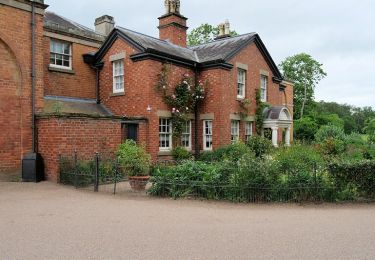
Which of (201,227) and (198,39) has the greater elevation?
(198,39)

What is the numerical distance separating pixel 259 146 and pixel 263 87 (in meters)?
5.31

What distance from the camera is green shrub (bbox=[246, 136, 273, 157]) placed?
18.4 meters

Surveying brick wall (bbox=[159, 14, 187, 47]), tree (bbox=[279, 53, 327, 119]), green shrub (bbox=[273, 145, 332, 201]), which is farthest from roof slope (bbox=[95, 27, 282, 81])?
tree (bbox=[279, 53, 327, 119])

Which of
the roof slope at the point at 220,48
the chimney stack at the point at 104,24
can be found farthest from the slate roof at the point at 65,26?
the roof slope at the point at 220,48

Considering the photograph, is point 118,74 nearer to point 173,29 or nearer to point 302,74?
point 173,29

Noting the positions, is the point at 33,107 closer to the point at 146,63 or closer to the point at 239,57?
the point at 146,63

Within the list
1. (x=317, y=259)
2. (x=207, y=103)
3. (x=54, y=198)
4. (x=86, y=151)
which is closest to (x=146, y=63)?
(x=207, y=103)

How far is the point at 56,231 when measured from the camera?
6574mm

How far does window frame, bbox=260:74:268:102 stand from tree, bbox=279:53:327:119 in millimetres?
29774

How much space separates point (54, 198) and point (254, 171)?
5.66 metres

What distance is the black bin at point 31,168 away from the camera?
1284 cm

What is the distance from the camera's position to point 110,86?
1852 cm

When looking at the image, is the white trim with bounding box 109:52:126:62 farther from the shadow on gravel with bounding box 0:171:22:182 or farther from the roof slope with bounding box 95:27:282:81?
the shadow on gravel with bounding box 0:171:22:182

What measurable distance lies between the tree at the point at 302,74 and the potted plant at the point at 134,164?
4067 centimetres
